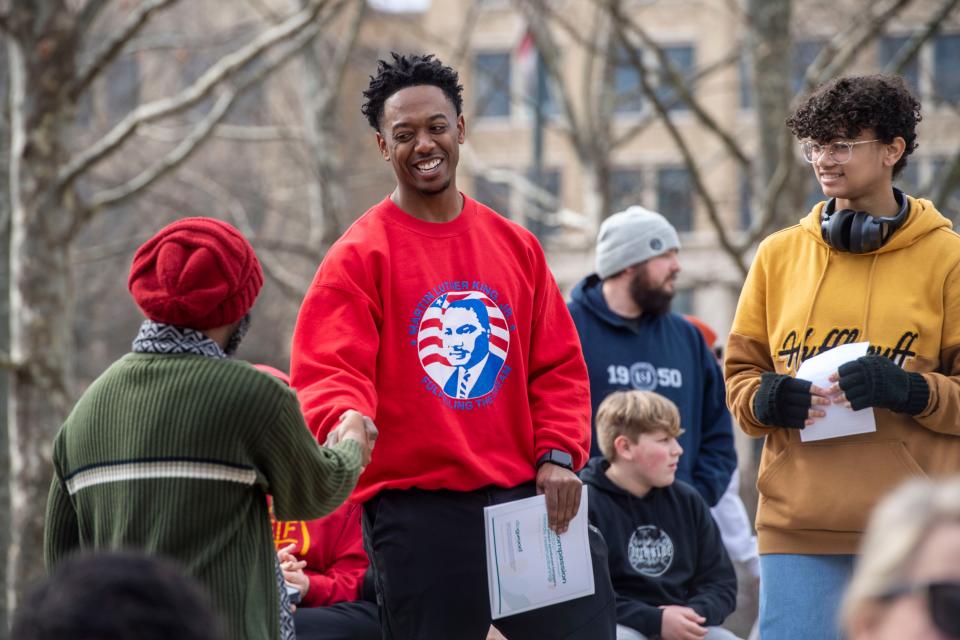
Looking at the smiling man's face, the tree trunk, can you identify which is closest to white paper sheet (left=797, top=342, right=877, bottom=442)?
the smiling man's face

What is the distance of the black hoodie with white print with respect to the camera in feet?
17.9

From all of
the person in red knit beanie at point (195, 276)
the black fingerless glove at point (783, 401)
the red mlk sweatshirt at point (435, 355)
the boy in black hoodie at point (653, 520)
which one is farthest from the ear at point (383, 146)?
the boy in black hoodie at point (653, 520)

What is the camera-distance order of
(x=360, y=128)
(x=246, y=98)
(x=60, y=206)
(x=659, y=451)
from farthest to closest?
(x=360, y=128) → (x=246, y=98) → (x=60, y=206) → (x=659, y=451)

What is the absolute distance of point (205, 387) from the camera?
3.35 meters

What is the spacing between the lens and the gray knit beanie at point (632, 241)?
20.9 feet

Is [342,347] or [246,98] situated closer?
[342,347]

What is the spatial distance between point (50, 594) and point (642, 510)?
12.6 ft

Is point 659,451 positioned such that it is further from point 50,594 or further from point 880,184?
point 50,594

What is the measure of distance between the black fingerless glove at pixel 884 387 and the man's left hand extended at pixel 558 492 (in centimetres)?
82

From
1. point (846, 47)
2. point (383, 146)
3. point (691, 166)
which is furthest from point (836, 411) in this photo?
point (846, 47)

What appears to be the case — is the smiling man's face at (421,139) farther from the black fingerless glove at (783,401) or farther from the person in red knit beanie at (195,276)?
the black fingerless glove at (783,401)

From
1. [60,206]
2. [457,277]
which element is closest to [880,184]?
[457,277]

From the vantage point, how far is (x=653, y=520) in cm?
553

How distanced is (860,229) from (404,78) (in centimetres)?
141
